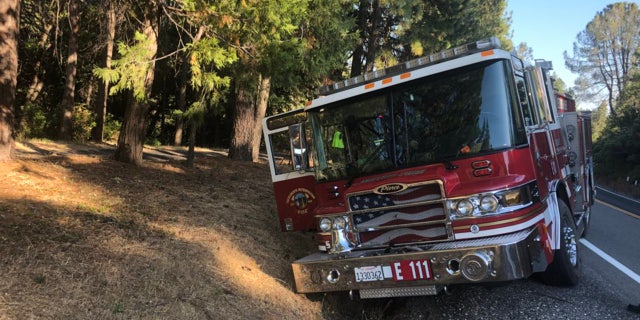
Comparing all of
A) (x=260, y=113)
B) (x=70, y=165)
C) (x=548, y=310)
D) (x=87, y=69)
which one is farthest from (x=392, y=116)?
(x=87, y=69)

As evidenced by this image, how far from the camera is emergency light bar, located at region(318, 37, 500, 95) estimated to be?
16.4ft

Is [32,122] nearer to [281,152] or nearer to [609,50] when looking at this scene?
[281,152]

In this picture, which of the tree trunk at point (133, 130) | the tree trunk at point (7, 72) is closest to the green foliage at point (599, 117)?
the tree trunk at point (133, 130)

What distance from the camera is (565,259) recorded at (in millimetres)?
5617

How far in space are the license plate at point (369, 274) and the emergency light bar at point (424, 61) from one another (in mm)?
2188

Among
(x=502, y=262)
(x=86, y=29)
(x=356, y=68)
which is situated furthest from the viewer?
(x=86, y=29)

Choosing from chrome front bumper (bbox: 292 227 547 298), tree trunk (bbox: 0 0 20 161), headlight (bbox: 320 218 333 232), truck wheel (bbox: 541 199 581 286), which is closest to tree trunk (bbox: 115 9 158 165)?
tree trunk (bbox: 0 0 20 161)

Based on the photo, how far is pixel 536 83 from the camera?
534 centimetres

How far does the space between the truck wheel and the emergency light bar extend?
2297 millimetres

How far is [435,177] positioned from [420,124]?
0.73 metres

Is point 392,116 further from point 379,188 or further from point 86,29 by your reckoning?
point 86,29

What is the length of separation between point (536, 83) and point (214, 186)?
6.56 m

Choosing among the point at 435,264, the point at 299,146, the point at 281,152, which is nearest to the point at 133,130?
the point at 281,152

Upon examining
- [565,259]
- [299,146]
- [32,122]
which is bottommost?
[565,259]
